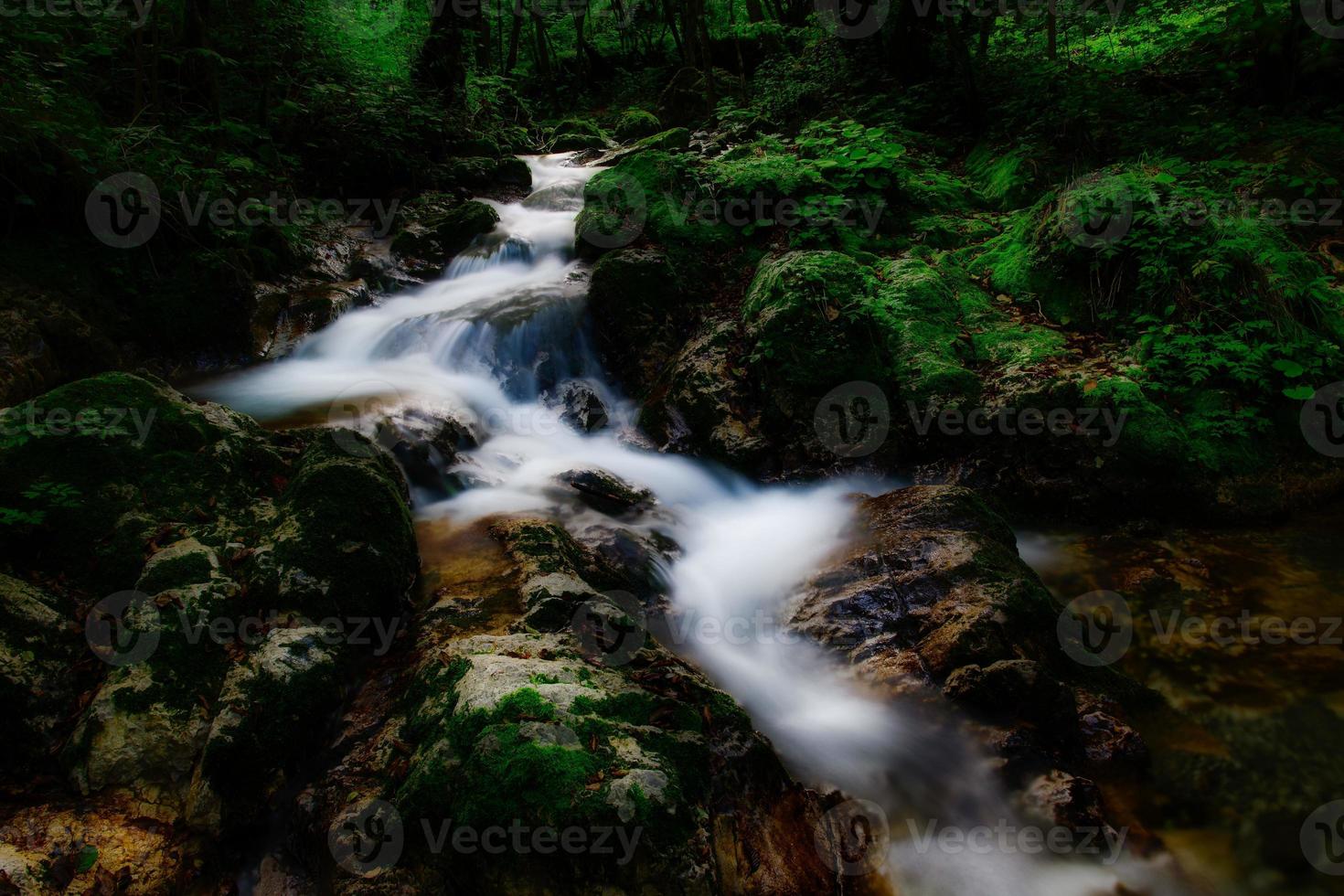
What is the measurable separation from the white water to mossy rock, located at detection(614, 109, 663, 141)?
8.62m

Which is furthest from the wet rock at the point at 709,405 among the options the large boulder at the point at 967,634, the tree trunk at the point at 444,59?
the tree trunk at the point at 444,59

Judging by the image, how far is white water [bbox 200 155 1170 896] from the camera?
11.3 ft

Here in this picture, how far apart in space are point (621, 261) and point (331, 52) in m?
8.12

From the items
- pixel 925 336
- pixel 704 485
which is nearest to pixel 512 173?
pixel 704 485

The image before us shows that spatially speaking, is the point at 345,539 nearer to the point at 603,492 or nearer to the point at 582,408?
the point at 603,492

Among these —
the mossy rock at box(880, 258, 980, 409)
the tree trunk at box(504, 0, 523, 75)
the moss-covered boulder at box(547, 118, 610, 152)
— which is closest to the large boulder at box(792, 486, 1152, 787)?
the mossy rock at box(880, 258, 980, 409)

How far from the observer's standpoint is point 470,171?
43.5 feet

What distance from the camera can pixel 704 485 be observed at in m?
6.57

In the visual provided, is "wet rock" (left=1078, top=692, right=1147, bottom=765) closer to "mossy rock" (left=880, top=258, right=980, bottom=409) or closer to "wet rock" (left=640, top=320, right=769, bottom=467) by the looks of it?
"mossy rock" (left=880, top=258, right=980, bottom=409)

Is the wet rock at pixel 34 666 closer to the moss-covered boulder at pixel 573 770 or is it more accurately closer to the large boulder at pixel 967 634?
the moss-covered boulder at pixel 573 770

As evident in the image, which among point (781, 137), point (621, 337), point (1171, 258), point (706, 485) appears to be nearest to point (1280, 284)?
point (1171, 258)

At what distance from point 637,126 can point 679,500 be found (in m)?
16.3

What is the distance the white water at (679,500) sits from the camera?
3459 millimetres

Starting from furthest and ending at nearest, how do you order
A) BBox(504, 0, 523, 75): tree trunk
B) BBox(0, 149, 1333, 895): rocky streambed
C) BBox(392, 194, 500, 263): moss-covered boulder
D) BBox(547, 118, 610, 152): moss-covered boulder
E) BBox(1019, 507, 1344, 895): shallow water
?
BBox(504, 0, 523, 75): tree trunk → BBox(547, 118, 610, 152): moss-covered boulder → BBox(392, 194, 500, 263): moss-covered boulder → BBox(1019, 507, 1344, 895): shallow water → BBox(0, 149, 1333, 895): rocky streambed
